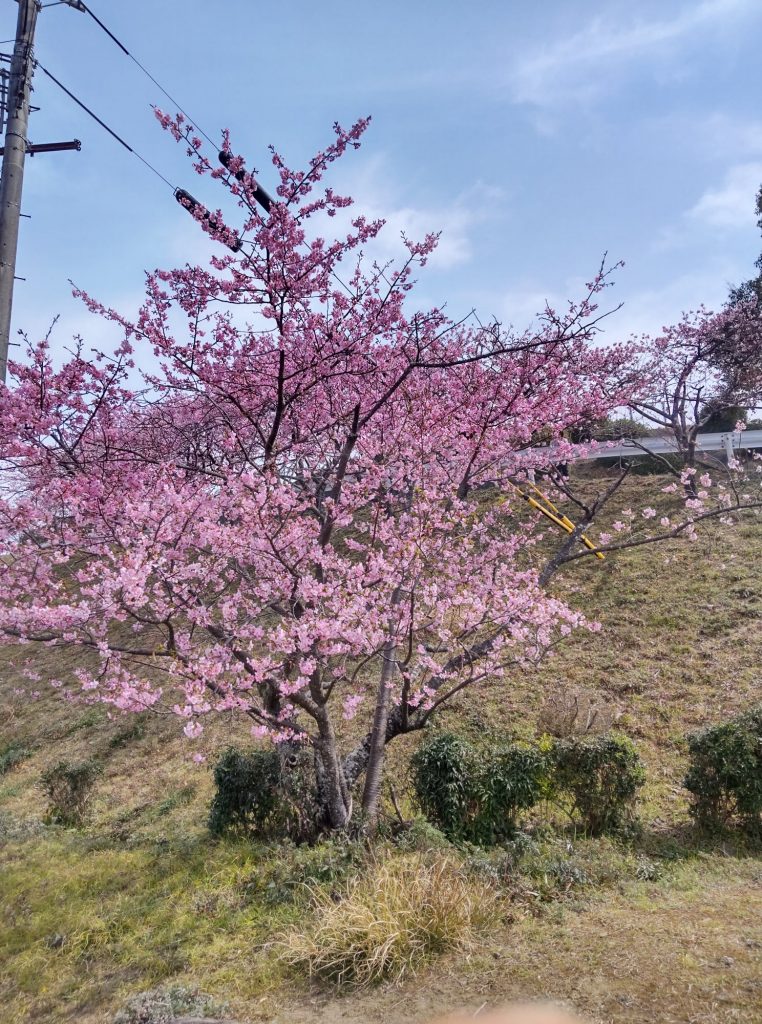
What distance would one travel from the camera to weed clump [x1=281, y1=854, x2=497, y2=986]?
3688 mm

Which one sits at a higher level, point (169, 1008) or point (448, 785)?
point (448, 785)

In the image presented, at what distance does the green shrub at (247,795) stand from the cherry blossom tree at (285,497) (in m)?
0.26

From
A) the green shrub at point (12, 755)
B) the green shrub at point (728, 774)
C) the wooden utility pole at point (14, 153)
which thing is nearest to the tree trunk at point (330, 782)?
the green shrub at point (728, 774)

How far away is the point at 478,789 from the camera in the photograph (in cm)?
561

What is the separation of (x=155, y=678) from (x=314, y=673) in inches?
315

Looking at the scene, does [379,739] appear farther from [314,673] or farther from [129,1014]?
[129,1014]

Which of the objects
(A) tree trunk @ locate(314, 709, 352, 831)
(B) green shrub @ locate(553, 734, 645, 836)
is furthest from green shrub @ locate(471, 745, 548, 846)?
(A) tree trunk @ locate(314, 709, 352, 831)

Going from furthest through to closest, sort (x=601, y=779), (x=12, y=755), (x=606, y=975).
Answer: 1. (x=12, y=755)
2. (x=601, y=779)
3. (x=606, y=975)

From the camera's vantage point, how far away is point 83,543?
576 centimetres

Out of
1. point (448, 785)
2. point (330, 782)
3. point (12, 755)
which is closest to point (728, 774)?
point (448, 785)

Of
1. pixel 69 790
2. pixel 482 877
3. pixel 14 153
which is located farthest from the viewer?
pixel 69 790

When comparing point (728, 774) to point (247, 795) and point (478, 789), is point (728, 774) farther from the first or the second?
point (247, 795)

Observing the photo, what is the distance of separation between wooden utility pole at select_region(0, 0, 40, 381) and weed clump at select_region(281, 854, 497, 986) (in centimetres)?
476

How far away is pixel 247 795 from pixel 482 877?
247cm
